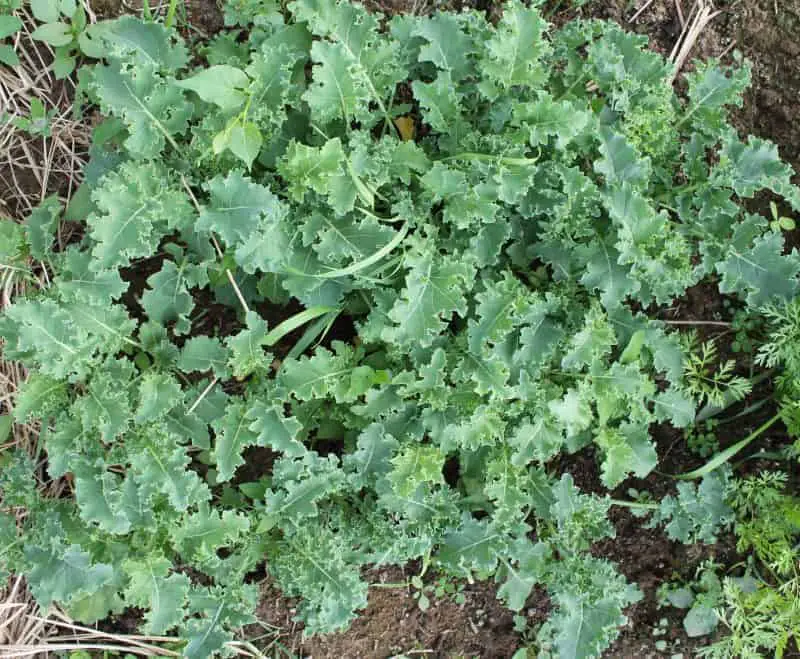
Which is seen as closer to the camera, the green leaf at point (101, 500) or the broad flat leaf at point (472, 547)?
the green leaf at point (101, 500)

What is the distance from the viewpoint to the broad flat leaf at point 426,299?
9.62 ft

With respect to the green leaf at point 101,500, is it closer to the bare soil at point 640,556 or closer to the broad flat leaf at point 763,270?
the bare soil at point 640,556

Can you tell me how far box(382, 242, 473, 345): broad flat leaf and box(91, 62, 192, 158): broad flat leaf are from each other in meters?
0.99

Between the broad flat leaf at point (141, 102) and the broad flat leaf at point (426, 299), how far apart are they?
99cm

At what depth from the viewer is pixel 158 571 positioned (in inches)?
119

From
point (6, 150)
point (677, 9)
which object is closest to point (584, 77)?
point (677, 9)

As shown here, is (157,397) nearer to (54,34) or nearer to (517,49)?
(54,34)

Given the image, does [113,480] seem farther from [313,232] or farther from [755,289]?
[755,289]

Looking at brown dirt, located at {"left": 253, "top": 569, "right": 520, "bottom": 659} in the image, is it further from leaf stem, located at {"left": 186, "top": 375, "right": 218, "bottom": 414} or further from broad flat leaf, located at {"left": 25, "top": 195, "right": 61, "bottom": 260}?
broad flat leaf, located at {"left": 25, "top": 195, "right": 61, "bottom": 260}

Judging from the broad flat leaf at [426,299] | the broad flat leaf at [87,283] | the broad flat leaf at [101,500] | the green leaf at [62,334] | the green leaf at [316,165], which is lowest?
the broad flat leaf at [101,500]

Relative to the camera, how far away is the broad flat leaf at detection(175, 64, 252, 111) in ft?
9.28

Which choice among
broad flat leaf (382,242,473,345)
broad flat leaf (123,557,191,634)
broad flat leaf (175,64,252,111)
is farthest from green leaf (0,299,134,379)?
broad flat leaf (382,242,473,345)

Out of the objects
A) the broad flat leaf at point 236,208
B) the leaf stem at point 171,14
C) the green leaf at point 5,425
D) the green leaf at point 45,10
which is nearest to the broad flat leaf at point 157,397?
the broad flat leaf at point 236,208

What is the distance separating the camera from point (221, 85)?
9.50 ft
